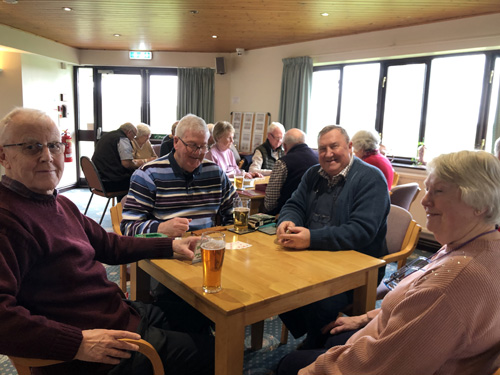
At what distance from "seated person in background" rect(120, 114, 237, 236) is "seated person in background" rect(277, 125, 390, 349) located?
45 centimetres

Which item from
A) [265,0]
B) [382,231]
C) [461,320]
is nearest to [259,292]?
[461,320]

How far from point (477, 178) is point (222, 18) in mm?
4212

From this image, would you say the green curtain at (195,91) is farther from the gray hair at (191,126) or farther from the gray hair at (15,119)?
the gray hair at (15,119)

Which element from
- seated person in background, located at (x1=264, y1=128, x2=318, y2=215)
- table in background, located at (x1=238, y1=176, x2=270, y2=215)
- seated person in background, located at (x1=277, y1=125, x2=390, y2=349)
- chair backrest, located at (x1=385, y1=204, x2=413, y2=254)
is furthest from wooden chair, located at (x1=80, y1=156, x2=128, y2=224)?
chair backrest, located at (x1=385, y1=204, x2=413, y2=254)

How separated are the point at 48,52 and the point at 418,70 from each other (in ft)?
18.5

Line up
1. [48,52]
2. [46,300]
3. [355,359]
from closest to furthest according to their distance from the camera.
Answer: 1. [355,359]
2. [46,300]
3. [48,52]

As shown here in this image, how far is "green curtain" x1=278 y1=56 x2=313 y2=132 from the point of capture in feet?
18.9

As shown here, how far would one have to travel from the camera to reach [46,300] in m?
1.20

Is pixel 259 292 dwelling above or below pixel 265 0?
below

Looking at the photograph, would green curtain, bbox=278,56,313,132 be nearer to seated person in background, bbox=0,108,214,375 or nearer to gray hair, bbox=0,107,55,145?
seated person in background, bbox=0,108,214,375

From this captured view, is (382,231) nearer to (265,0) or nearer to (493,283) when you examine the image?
(493,283)

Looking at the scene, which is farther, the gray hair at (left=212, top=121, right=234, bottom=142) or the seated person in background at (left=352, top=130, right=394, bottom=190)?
the gray hair at (left=212, top=121, right=234, bottom=142)

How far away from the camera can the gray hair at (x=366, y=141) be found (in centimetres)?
339

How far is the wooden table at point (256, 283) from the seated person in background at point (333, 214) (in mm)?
73
